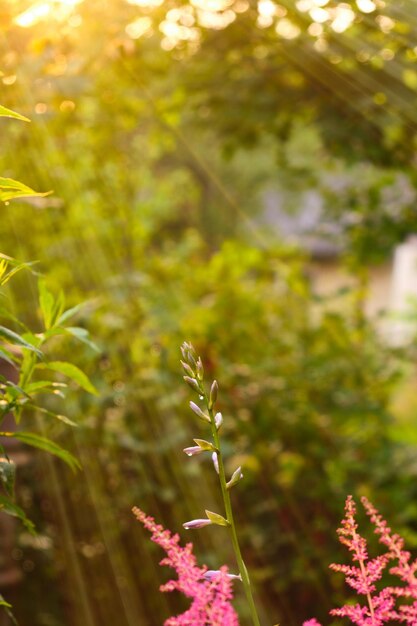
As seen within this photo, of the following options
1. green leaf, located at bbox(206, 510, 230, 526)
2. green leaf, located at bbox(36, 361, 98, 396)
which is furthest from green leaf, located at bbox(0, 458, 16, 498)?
green leaf, located at bbox(206, 510, 230, 526)

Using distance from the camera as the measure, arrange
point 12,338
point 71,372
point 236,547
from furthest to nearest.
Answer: point 71,372, point 12,338, point 236,547

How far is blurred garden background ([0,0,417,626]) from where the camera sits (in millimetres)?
3465

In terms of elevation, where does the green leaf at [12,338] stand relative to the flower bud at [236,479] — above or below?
above

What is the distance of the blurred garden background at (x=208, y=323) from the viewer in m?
3.46

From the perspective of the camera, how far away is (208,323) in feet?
13.6

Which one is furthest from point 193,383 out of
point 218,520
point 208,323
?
point 208,323

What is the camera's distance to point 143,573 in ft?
12.0

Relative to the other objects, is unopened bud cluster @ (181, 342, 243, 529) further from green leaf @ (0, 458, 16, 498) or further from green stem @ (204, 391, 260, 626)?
green leaf @ (0, 458, 16, 498)

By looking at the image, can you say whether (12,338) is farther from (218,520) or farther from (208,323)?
(208,323)

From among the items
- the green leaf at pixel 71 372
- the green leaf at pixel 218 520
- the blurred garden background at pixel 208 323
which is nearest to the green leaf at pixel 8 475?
the green leaf at pixel 71 372

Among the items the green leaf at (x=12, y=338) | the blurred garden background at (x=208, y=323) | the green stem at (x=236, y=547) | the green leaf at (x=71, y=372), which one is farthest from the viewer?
the blurred garden background at (x=208, y=323)

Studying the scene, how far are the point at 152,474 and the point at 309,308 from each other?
1830 millimetres

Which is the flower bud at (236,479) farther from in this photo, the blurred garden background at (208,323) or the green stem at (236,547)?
the blurred garden background at (208,323)

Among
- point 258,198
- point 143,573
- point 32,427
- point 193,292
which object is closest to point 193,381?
point 32,427
